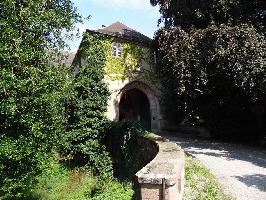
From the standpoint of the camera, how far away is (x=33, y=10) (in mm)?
12719

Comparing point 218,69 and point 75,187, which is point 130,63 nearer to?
point 218,69

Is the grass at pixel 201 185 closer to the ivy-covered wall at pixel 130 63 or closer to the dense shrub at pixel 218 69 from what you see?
the dense shrub at pixel 218 69

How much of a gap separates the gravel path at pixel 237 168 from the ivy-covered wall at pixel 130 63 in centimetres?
825

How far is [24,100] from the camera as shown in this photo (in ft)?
36.9

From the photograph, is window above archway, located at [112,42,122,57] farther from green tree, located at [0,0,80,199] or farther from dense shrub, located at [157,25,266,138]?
green tree, located at [0,0,80,199]

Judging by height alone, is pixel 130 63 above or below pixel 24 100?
above

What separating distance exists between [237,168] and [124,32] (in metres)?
16.1

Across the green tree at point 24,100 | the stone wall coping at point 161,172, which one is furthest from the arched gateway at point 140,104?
the stone wall coping at point 161,172

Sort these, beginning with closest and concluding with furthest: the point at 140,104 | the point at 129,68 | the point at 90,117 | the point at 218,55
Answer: the point at 218,55
the point at 90,117
the point at 129,68
the point at 140,104

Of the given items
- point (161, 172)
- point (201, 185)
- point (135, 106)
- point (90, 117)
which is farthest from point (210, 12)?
point (161, 172)

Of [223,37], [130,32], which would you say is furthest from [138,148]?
[130,32]

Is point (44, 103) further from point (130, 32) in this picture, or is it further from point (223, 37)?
point (130, 32)

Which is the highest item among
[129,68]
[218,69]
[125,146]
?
[129,68]

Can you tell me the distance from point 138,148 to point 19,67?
6071 millimetres
